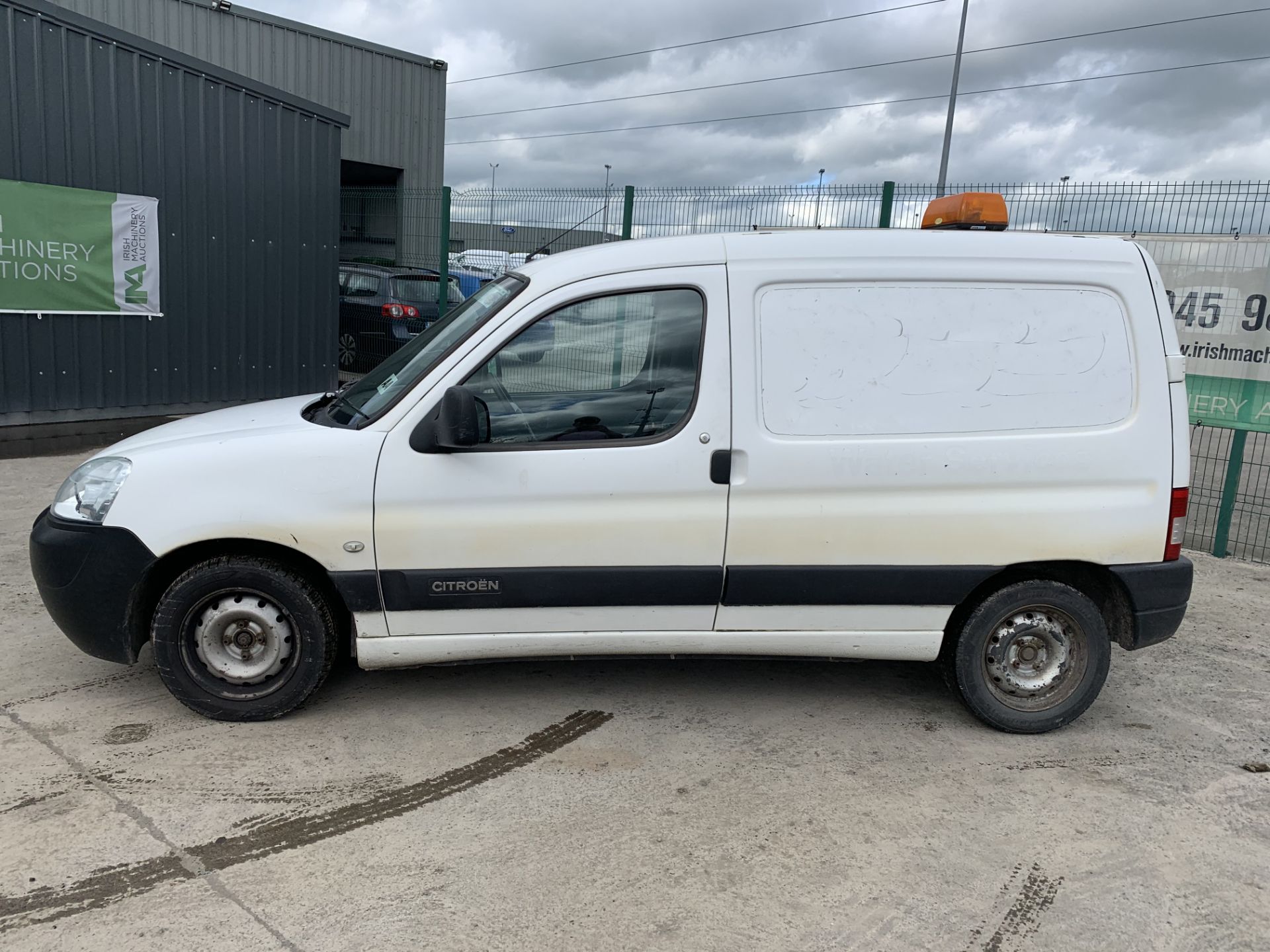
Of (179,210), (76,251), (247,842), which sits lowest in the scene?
(247,842)

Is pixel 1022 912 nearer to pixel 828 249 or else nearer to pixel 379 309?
pixel 828 249

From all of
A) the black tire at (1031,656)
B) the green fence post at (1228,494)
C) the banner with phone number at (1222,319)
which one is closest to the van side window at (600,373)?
the black tire at (1031,656)

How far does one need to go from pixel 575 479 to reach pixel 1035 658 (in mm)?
2136

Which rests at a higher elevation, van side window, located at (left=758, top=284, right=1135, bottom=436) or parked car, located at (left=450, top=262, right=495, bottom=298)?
parked car, located at (left=450, top=262, right=495, bottom=298)

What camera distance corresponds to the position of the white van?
3.58 metres

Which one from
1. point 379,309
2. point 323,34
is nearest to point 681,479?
point 379,309

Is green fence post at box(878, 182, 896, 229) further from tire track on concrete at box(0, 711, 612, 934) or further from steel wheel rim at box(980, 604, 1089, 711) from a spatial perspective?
tire track on concrete at box(0, 711, 612, 934)

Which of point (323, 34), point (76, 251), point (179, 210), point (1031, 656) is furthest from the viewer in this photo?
point (323, 34)

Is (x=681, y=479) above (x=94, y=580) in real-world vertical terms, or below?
above

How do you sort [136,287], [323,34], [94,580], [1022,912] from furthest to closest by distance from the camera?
[323,34] < [136,287] < [94,580] < [1022,912]

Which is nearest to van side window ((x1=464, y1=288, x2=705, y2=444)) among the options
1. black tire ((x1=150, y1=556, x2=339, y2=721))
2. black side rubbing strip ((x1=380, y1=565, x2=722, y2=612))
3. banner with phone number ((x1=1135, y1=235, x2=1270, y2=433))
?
black side rubbing strip ((x1=380, y1=565, x2=722, y2=612))

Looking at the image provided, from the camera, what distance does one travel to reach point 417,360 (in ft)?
12.7

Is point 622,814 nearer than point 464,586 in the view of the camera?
Yes

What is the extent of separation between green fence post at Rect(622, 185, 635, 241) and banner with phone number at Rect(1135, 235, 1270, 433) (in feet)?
13.8
